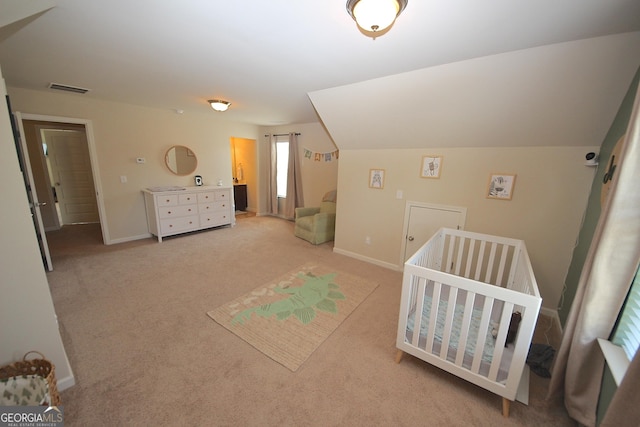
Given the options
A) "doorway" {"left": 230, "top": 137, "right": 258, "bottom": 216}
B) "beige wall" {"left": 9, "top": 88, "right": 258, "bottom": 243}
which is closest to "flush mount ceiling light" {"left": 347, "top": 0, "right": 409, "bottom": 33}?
"beige wall" {"left": 9, "top": 88, "right": 258, "bottom": 243}

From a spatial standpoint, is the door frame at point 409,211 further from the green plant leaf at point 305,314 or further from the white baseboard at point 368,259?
the green plant leaf at point 305,314

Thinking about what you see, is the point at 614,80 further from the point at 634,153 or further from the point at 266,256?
the point at 266,256

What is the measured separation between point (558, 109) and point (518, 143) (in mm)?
405

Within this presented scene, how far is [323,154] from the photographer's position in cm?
494

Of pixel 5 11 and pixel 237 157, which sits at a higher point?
pixel 5 11

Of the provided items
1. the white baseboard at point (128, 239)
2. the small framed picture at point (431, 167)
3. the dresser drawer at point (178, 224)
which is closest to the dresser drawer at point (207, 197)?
the dresser drawer at point (178, 224)

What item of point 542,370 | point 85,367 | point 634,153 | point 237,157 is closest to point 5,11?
point 85,367

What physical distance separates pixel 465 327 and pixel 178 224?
4515mm

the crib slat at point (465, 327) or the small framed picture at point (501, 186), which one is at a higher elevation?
the small framed picture at point (501, 186)

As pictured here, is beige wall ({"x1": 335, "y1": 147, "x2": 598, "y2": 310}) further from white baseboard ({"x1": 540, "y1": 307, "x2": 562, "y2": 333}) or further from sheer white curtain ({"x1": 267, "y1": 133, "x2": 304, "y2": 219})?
sheer white curtain ({"x1": 267, "y1": 133, "x2": 304, "y2": 219})

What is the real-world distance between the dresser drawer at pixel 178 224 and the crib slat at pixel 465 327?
14.7 feet

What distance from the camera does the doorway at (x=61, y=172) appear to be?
172 inches

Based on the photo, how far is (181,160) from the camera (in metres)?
4.58

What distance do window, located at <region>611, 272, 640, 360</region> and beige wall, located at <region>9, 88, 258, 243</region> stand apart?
207 inches
